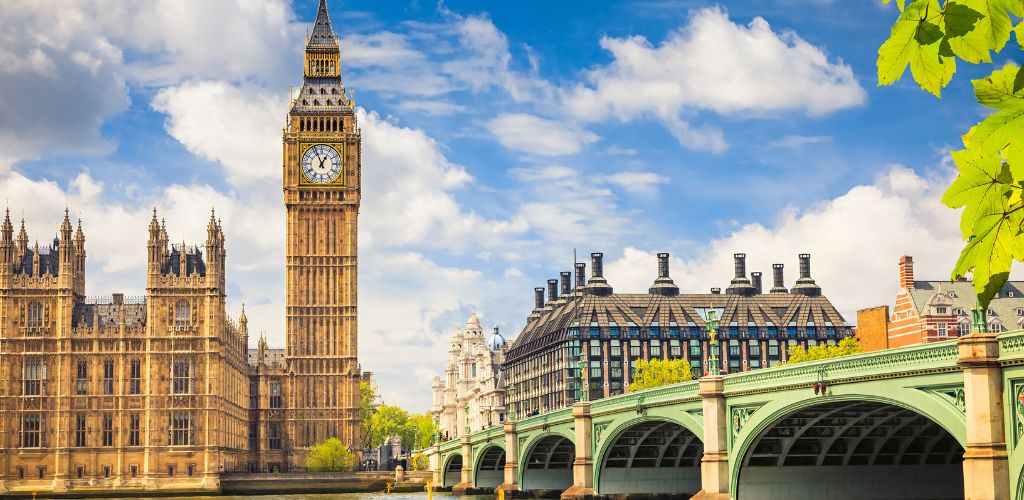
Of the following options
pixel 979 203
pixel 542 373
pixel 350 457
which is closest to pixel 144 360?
pixel 350 457

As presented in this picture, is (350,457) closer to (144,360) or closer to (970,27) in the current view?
(144,360)

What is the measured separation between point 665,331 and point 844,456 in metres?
101

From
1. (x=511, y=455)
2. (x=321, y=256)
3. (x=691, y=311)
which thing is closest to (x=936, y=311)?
(x=511, y=455)

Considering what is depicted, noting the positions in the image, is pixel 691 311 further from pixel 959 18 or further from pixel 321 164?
pixel 959 18

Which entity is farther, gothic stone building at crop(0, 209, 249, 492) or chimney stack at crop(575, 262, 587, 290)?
chimney stack at crop(575, 262, 587, 290)

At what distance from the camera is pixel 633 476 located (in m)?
81.2

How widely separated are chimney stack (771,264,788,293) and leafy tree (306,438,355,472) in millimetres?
60315

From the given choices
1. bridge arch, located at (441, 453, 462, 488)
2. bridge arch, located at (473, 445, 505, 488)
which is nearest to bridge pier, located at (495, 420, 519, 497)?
bridge arch, located at (473, 445, 505, 488)

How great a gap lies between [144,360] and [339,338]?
93.3ft

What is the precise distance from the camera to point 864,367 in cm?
4834

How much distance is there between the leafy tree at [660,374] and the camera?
135 m

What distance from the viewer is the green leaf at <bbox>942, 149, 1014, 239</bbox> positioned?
223 inches

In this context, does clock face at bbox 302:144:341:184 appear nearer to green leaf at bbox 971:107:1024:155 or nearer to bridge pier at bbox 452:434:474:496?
bridge pier at bbox 452:434:474:496

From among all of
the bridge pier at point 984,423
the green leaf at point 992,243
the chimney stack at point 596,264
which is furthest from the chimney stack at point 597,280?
the green leaf at point 992,243
